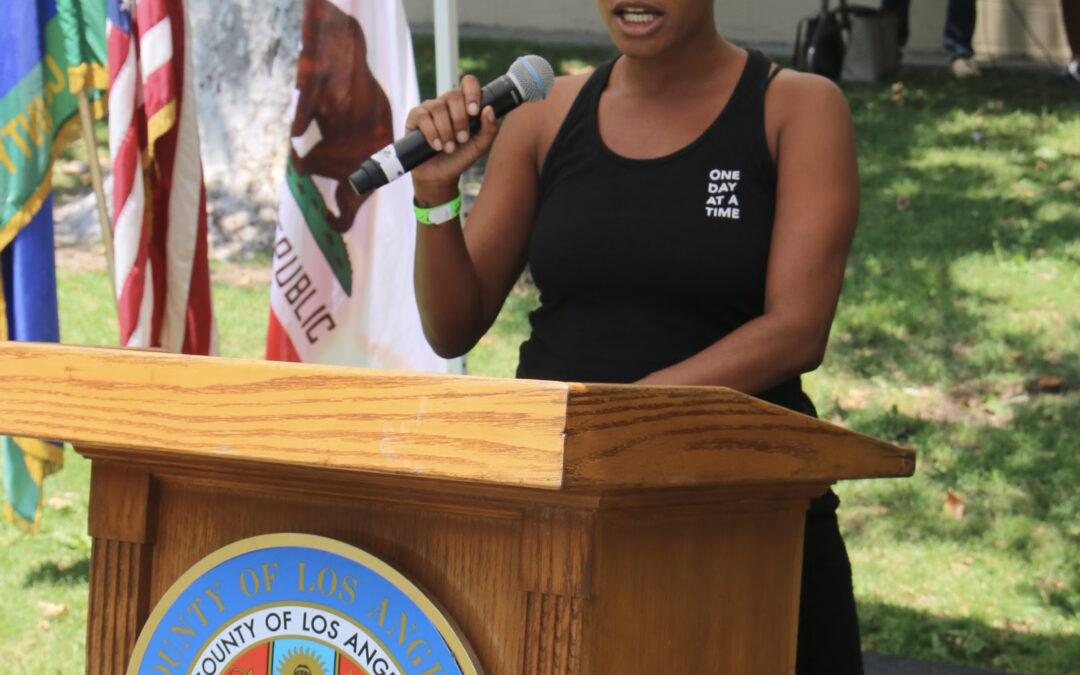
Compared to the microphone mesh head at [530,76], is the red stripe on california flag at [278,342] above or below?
below

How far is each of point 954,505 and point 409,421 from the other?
4.34 metres

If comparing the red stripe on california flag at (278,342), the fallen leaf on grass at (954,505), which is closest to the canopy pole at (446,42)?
the red stripe on california flag at (278,342)

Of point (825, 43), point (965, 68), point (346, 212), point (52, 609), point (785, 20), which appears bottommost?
point (52, 609)

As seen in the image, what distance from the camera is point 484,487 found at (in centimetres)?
142

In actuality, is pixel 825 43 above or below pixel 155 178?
above

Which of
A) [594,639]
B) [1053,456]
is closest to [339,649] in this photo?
[594,639]

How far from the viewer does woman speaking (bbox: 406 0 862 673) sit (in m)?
2.03

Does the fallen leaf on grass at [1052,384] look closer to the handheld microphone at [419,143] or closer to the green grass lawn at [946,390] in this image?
the green grass lawn at [946,390]

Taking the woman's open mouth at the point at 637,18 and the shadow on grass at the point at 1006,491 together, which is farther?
the shadow on grass at the point at 1006,491

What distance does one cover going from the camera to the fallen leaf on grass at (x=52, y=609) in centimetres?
465

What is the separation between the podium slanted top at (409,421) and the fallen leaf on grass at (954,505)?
152 inches

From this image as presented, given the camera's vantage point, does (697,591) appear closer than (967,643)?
Yes

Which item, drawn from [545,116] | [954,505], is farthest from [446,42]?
[954,505]

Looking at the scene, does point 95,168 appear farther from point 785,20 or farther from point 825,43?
point 785,20
